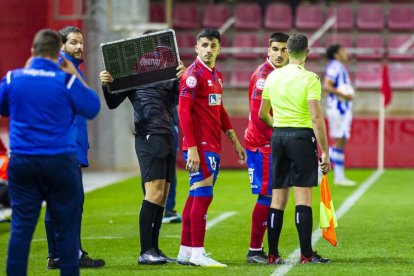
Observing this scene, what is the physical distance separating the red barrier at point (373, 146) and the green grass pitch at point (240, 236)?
3.79 metres

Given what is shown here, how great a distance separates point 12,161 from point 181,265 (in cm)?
258

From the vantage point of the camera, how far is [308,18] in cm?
2531

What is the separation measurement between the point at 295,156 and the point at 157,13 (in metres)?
16.7

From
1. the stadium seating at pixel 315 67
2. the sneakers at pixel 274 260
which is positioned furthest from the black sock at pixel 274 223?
the stadium seating at pixel 315 67

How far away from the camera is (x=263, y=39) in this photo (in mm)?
25438

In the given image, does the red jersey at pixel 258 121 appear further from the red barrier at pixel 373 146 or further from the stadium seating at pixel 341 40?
the stadium seating at pixel 341 40

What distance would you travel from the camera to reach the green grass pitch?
9.01 metres

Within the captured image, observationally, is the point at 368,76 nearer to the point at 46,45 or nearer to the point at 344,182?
the point at 344,182

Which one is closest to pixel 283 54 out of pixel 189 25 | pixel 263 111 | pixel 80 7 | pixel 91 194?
pixel 263 111

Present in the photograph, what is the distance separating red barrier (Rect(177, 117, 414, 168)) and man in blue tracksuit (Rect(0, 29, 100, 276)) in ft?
47.3

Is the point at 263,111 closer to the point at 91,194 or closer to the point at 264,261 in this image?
the point at 264,261

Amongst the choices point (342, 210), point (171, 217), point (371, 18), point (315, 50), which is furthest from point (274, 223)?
point (371, 18)

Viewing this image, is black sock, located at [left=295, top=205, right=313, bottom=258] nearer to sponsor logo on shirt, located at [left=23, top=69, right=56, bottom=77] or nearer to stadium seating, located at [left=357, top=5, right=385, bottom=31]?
sponsor logo on shirt, located at [left=23, top=69, right=56, bottom=77]

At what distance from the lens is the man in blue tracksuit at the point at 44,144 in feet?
22.9
